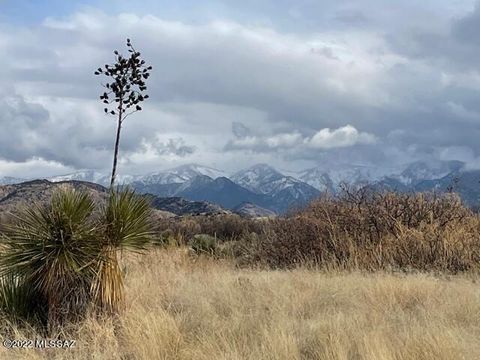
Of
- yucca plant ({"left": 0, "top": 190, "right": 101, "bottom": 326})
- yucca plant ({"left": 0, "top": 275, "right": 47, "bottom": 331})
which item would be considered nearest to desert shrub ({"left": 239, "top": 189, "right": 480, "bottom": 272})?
yucca plant ({"left": 0, "top": 190, "right": 101, "bottom": 326})

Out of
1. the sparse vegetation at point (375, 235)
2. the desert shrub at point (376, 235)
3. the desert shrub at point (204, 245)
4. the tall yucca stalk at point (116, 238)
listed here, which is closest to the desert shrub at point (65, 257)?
the tall yucca stalk at point (116, 238)

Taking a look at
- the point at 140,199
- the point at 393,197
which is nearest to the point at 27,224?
the point at 140,199

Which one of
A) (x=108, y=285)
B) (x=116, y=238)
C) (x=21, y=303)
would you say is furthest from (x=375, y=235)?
(x=21, y=303)

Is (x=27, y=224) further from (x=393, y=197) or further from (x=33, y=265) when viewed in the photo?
(x=393, y=197)

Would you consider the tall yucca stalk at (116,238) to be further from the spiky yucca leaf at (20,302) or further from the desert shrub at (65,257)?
the spiky yucca leaf at (20,302)

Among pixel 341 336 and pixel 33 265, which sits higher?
pixel 33 265

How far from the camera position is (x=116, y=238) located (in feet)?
23.6

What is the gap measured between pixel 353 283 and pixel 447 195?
223 inches

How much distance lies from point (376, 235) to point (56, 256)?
7811 mm

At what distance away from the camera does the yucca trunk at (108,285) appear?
7.00 m

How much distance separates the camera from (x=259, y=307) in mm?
7371

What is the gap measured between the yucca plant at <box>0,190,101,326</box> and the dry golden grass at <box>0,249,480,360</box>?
48 centimetres

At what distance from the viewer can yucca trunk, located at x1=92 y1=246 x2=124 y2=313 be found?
700cm

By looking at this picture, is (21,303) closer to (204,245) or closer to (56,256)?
(56,256)
